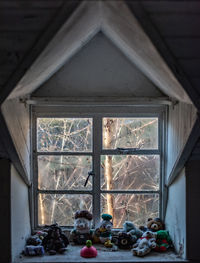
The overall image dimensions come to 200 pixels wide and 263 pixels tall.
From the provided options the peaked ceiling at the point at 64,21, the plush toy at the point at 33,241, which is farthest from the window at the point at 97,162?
the peaked ceiling at the point at 64,21

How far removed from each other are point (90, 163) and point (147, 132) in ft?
1.86

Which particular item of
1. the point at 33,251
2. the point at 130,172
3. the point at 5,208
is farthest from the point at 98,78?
the point at 33,251

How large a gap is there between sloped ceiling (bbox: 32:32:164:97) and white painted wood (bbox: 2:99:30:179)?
0.23 m

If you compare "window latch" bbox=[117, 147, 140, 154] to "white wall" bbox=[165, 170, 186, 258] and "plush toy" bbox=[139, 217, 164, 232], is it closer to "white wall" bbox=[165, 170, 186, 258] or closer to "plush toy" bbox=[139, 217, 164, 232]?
"white wall" bbox=[165, 170, 186, 258]

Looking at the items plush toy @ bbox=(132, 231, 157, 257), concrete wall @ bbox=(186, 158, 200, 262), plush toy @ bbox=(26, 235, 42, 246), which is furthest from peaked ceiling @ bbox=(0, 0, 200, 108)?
plush toy @ bbox=(26, 235, 42, 246)

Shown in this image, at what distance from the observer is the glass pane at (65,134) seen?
8.66 feet

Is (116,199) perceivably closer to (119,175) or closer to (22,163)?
(119,175)

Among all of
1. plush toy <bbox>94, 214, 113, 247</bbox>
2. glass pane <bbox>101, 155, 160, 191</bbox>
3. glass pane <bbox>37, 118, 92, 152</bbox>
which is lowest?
plush toy <bbox>94, 214, 113, 247</bbox>

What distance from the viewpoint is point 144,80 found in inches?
97.1

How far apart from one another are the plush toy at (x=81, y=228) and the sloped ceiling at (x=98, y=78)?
0.99 metres

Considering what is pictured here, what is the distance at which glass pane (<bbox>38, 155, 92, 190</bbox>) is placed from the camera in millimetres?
2676

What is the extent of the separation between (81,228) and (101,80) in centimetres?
122

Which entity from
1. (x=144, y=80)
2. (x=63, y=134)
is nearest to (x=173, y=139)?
(x=144, y=80)

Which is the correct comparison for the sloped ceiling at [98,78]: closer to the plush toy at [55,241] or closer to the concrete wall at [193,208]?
the concrete wall at [193,208]
